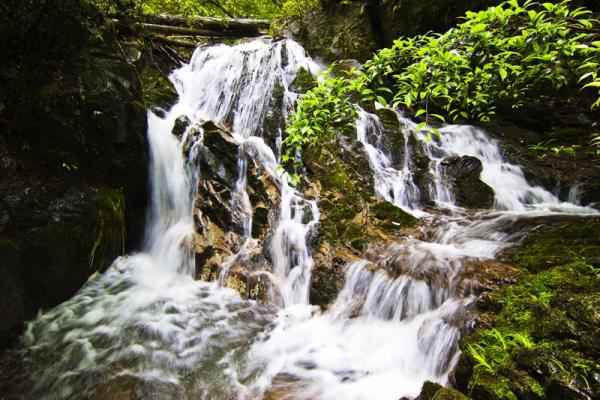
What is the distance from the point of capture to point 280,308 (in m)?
5.37

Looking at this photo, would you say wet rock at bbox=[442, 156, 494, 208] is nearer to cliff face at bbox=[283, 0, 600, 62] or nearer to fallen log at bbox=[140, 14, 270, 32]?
cliff face at bbox=[283, 0, 600, 62]

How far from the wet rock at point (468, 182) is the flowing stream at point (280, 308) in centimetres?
20

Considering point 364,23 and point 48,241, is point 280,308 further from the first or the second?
point 364,23

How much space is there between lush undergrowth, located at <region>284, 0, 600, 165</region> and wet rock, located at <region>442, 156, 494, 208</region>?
4.87 m

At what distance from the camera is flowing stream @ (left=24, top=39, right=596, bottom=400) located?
149 inches

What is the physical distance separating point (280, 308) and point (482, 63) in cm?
428

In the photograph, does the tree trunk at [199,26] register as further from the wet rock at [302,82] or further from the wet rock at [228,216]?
the wet rock at [228,216]

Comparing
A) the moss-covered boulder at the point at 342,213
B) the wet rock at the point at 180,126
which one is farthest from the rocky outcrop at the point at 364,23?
the wet rock at the point at 180,126

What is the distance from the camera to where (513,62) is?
240 centimetres

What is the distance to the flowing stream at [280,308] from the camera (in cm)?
378

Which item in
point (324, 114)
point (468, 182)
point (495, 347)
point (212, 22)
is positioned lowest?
point (495, 347)

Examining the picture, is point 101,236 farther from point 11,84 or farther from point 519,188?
point 519,188

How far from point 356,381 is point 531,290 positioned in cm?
201

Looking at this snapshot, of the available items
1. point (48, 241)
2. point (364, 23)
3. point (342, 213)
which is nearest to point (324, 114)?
point (342, 213)
